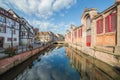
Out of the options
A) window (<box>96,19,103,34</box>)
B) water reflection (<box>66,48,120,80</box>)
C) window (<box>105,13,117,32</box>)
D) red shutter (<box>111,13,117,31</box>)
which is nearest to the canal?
water reflection (<box>66,48,120,80</box>)

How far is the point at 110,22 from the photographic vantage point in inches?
545

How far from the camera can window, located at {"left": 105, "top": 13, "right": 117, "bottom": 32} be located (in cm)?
1285

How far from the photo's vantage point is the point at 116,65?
10648 mm

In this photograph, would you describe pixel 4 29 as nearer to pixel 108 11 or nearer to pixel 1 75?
pixel 1 75

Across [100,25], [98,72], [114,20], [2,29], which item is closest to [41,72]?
[98,72]

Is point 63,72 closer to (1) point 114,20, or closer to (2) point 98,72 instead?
(2) point 98,72

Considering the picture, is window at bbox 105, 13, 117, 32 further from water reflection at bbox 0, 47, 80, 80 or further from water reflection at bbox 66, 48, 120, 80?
water reflection at bbox 0, 47, 80, 80

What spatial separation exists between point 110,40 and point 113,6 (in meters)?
4.59

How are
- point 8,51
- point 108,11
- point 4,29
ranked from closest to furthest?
point 8,51
point 108,11
point 4,29

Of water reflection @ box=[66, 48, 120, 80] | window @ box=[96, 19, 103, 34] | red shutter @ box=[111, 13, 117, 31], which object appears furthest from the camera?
window @ box=[96, 19, 103, 34]

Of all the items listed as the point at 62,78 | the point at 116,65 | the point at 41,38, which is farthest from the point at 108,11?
the point at 41,38

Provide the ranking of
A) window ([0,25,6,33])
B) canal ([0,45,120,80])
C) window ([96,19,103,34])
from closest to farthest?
canal ([0,45,120,80])
window ([96,19,103,34])
window ([0,25,6,33])

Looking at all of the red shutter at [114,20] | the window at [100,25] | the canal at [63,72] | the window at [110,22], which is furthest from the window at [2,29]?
the red shutter at [114,20]

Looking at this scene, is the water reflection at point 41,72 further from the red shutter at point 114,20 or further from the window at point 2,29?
the window at point 2,29
